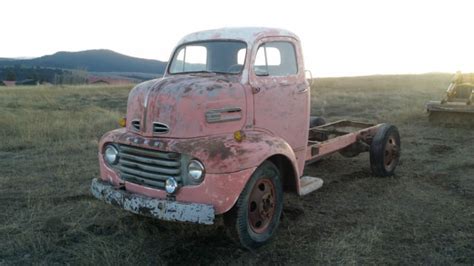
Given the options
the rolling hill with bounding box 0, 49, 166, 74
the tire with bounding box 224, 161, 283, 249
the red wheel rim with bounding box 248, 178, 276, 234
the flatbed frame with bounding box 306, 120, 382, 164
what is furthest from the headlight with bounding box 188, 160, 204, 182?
the rolling hill with bounding box 0, 49, 166, 74

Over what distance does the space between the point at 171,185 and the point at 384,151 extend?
420 centimetres

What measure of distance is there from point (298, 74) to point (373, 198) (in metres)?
2.07

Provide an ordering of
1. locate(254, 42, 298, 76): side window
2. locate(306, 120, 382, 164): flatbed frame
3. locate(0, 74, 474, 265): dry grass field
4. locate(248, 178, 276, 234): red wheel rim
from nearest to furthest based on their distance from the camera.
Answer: locate(0, 74, 474, 265): dry grass field, locate(248, 178, 276, 234): red wheel rim, locate(254, 42, 298, 76): side window, locate(306, 120, 382, 164): flatbed frame

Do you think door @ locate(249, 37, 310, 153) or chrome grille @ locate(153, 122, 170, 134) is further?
door @ locate(249, 37, 310, 153)

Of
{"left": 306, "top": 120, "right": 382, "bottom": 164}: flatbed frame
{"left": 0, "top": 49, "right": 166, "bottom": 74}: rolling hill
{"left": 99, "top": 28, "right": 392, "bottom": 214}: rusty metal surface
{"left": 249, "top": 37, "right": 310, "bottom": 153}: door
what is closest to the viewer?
{"left": 99, "top": 28, "right": 392, "bottom": 214}: rusty metal surface

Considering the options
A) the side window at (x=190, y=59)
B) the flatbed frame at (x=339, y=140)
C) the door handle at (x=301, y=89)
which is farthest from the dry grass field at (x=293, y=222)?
the side window at (x=190, y=59)

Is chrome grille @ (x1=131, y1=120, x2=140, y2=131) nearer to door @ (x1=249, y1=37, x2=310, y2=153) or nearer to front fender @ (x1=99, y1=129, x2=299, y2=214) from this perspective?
front fender @ (x1=99, y1=129, x2=299, y2=214)

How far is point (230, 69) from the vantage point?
498 cm

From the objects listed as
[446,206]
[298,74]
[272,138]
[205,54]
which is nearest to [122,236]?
[272,138]

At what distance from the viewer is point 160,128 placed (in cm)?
435

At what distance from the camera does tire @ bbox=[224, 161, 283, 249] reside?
4203mm

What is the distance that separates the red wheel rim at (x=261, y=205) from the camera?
443 centimetres

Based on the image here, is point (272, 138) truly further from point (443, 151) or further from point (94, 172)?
point (443, 151)

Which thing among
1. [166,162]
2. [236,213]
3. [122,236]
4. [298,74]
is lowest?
[122,236]
